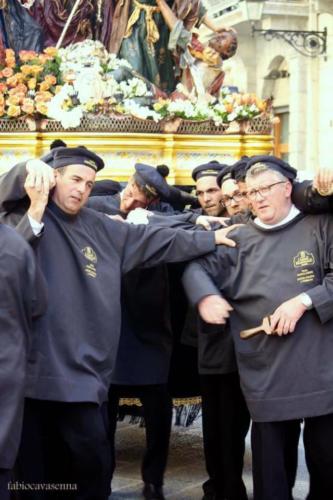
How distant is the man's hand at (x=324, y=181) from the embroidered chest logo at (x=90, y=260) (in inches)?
41.8

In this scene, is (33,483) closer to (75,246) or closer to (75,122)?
(75,246)

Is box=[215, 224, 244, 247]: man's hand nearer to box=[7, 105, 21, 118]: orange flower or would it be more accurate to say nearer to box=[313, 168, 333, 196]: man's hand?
box=[313, 168, 333, 196]: man's hand

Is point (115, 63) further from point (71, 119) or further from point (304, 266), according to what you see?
point (304, 266)

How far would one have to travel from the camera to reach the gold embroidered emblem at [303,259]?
18.4ft

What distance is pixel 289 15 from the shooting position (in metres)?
25.5

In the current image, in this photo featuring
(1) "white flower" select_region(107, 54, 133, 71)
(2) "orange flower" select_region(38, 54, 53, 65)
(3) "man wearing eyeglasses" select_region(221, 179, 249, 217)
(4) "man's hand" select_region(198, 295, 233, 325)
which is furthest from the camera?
(1) "white flower" select_region(107, 54, 133, 71)

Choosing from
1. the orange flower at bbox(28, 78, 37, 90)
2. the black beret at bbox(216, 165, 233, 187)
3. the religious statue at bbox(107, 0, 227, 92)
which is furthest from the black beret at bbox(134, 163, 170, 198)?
the religious statue at bbox(107, 0, 227, 92)

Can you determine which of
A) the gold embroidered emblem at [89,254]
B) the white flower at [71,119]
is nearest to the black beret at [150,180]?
the gold embroidered emblem at [89,254]

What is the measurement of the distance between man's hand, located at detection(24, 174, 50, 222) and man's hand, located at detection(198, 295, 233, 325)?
0.87 m

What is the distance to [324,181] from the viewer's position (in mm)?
5523

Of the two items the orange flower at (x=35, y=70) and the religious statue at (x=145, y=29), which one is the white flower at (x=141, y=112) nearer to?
the orange flower at (x=35, y=70)

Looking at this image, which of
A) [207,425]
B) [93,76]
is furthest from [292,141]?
[207,425]

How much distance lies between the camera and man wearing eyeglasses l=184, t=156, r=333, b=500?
5508 mm

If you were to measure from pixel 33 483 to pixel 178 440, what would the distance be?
2858 millimetres
